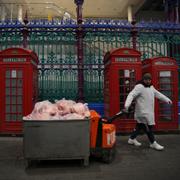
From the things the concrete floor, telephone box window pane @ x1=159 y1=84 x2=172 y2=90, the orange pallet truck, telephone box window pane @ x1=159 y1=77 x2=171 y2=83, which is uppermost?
telephone box window pane @ x1=159 y1=77 x2=171 y2=83

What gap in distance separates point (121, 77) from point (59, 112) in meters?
3.08

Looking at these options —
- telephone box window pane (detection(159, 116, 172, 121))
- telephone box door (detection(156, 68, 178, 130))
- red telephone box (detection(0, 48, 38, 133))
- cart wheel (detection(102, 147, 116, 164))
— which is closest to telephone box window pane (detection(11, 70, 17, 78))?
red telephone box (detection(0, 48, 38, 133))

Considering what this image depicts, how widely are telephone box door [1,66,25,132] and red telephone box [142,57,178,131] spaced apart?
3844mm

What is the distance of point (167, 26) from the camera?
9.78m

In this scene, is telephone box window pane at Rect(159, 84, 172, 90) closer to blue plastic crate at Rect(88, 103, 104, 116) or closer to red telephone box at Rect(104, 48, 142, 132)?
red telephone box at Rect(104, 48, 142, 132)

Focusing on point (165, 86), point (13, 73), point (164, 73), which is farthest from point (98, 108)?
point (13, 73)

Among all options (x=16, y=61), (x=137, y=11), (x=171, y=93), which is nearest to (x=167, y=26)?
(x=171, y=93)

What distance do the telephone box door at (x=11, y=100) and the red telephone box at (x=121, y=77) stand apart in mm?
2534

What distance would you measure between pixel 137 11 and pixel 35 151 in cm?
2603

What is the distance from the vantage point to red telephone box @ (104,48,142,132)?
25.2 ft

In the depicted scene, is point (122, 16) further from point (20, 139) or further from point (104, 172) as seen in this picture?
point (104, 172)

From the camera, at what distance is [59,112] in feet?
16.9

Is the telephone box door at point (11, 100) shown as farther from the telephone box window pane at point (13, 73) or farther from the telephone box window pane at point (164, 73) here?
the telephone box window pane at point (164, 73)

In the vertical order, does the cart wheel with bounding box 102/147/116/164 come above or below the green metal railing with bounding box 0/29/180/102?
below
